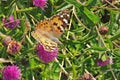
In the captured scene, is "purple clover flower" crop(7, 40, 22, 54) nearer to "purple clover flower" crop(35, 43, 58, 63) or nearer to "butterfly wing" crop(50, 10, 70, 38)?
"purple clover flower" crop(35, 43, 58, 63)

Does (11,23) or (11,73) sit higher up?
(11,23)

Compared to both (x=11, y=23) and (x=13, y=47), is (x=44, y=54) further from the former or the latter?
(x=11, y=23)

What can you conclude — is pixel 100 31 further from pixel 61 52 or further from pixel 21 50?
pixel 21 50

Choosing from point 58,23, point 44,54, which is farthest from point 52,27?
point 44,54

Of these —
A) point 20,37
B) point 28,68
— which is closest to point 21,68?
point 28,68

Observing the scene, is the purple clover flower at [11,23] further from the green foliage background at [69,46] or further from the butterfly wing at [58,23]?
the butterfly wing at [58,23]
